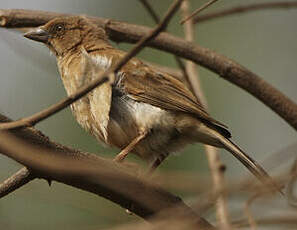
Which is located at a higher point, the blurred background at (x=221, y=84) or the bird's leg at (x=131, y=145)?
the blurred background at (x=221, y=84)

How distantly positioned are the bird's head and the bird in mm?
374

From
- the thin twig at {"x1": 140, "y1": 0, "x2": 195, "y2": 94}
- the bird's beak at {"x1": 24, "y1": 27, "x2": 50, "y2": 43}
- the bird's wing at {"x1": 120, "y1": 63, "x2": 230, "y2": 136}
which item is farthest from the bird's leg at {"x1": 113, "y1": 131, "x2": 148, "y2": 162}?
the bird's beak at {"x1": 24, "y1": 27, "x2": 50, "y2": 43}

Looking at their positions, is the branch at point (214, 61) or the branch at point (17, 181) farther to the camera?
the branch at point (214, 61)

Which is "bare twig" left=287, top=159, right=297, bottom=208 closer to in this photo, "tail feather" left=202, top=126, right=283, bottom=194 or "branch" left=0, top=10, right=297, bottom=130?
"tail feather" left=202, top=126, right=283, bottom=194

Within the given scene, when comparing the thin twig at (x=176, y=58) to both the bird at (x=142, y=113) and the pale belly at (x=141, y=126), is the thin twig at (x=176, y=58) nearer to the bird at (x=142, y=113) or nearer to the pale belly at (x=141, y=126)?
the bird at (x=142, y=113)

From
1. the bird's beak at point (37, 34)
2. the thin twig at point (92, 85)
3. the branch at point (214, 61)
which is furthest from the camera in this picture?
the bird's beak at point (37, 34)

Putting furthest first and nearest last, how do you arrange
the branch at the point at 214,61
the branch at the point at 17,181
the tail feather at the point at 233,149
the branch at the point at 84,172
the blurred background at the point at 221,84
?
1. the blurred background at the point at 221,84
2. the branch at the point at 214,61
3. the tail feather at the point at 233,149
4. the branch at the point at 17,181
5. the branch at the point at 84,172

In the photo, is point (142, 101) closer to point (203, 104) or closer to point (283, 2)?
point (203, 104)

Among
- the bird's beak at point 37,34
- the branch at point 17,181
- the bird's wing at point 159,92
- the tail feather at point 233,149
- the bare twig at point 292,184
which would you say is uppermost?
the bird's beak at point 37,34

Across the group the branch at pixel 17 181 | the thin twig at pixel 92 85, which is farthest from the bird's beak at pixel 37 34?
the thin twig at pixel 92 85

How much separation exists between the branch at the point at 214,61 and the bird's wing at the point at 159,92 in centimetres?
25

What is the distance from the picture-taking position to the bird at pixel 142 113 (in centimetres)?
445

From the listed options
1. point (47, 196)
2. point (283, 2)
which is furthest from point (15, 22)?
point (47, 196)

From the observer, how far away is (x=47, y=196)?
221 centimetres
